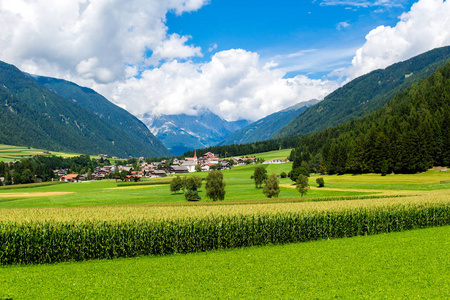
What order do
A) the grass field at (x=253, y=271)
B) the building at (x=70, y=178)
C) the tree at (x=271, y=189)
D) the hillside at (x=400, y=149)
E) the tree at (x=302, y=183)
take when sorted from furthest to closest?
1. the building at (x=70, y=178)
2. the hillside at (x=400, y=149)
3. the tree at (x=271, y=189)
4. the tree at (x=302, y=183)
5. the grass field at (x=253, y=271)

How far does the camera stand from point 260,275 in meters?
15.7

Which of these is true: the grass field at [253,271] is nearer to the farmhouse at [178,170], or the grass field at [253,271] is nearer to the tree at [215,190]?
the tree at [215,190]

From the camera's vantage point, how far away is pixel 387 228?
26391 mm

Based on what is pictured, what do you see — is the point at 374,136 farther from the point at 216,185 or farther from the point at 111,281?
the point at 111,281

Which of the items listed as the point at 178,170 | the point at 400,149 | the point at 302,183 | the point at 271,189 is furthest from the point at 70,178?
the point at 400,149

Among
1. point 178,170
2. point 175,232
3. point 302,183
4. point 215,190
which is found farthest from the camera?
point 178,170

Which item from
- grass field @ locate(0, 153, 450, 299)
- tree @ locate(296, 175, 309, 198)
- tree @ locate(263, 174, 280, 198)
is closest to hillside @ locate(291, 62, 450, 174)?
tree @ locate(296, 175, 309, 198)

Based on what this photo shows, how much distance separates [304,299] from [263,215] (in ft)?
35.8

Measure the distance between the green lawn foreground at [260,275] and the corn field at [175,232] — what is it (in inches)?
42.7

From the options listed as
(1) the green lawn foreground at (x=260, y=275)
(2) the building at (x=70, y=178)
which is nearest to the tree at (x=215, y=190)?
(1) the green lawn foreground at (x=260, y=275)

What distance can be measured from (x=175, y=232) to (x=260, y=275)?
8.16 m

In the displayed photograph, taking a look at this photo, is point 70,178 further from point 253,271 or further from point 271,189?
point 253,271

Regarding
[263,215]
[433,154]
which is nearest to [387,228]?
[263,215]

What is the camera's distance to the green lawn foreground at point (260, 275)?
13.5m
